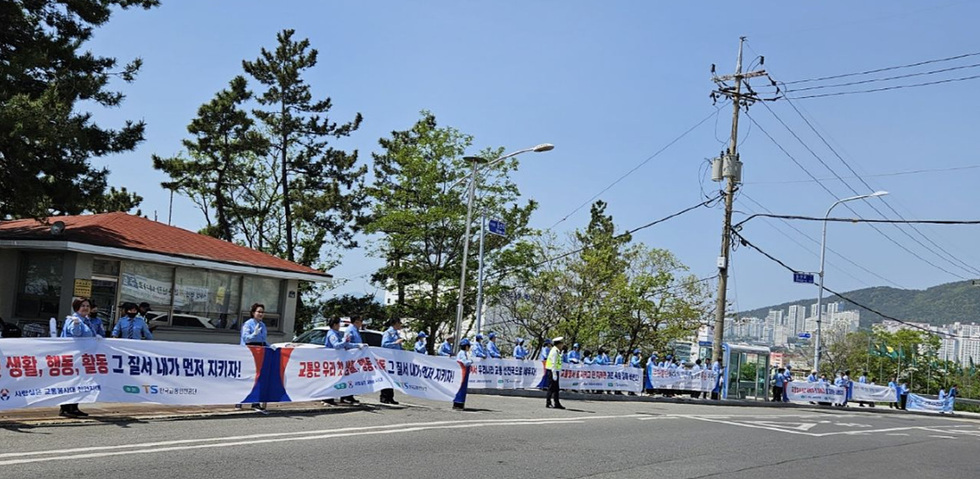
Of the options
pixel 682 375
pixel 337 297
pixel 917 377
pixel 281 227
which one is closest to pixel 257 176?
pixel 281 227

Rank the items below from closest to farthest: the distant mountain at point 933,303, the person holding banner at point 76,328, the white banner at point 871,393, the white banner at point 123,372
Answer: the white banner at point 123,372, the person holding banner at point 76,328, the white banner at point 871,393, the distant mountain at point 933,303

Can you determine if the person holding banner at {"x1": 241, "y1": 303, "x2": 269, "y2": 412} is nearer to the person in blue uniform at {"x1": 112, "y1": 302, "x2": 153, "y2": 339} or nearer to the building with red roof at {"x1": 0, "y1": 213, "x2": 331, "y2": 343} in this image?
the person in blue uniform at {"x1": 112, "y1": 302, "x2": 153, "y2": 339}

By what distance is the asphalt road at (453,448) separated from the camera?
902 cm

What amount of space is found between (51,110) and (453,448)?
13.1 m

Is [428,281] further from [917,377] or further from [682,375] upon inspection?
[917,377]

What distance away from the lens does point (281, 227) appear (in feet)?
154

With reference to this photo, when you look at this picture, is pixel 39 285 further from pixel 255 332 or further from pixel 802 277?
pixel 802 277

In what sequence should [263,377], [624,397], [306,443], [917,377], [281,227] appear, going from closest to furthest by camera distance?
[306,443]
[263,377]
[624,397]
[281,227]
[917,377]

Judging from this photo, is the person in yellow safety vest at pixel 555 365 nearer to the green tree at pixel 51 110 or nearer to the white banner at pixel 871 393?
the green tree at pixel 51 110

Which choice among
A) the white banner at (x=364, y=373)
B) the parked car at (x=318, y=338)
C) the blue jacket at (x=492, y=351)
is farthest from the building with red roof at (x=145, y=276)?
the white banner at (x=364, y=373)

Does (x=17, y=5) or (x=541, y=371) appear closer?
(x=17, y=5)

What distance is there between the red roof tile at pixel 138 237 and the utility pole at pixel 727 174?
14.2 meters

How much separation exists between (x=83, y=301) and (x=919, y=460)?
13.2 m

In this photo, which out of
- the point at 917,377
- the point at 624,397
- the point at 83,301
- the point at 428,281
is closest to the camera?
the point at 83,301
